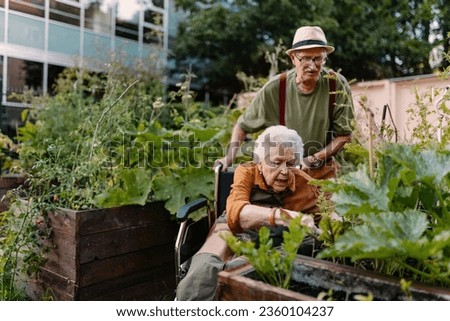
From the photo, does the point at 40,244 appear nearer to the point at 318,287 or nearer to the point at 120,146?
the point at 120,146

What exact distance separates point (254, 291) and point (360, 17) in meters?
11.8

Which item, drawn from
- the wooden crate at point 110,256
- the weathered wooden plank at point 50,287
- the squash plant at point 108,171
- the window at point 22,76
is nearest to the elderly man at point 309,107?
the squash plant at point 108,171

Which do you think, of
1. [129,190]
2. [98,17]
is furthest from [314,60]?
[98,17]

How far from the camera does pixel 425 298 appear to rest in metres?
0.83

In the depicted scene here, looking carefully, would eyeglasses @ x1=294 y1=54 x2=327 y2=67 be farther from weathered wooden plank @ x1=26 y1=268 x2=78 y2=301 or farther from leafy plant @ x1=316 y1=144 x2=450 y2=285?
weathered wooden plank @ x1=26 y1=268 x2=78 y2=301

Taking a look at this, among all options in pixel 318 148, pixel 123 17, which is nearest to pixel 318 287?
pixel 318 148

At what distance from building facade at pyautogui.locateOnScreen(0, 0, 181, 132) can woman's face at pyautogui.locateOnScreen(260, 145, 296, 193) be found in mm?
1594

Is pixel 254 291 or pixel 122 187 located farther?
pixel 122 187

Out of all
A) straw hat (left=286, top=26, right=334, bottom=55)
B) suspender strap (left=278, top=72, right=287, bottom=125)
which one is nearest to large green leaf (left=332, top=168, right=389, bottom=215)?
straw hat (left=286, top=26, right=334, bottom=55)

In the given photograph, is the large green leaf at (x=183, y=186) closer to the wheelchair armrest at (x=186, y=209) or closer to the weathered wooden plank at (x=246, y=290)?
the wheelchair armrest at (x=186, y=209)

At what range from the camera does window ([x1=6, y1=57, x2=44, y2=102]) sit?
591 centimetres

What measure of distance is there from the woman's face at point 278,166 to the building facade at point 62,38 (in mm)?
1594

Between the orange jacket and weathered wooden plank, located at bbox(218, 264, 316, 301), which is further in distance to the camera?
the orange jacket
